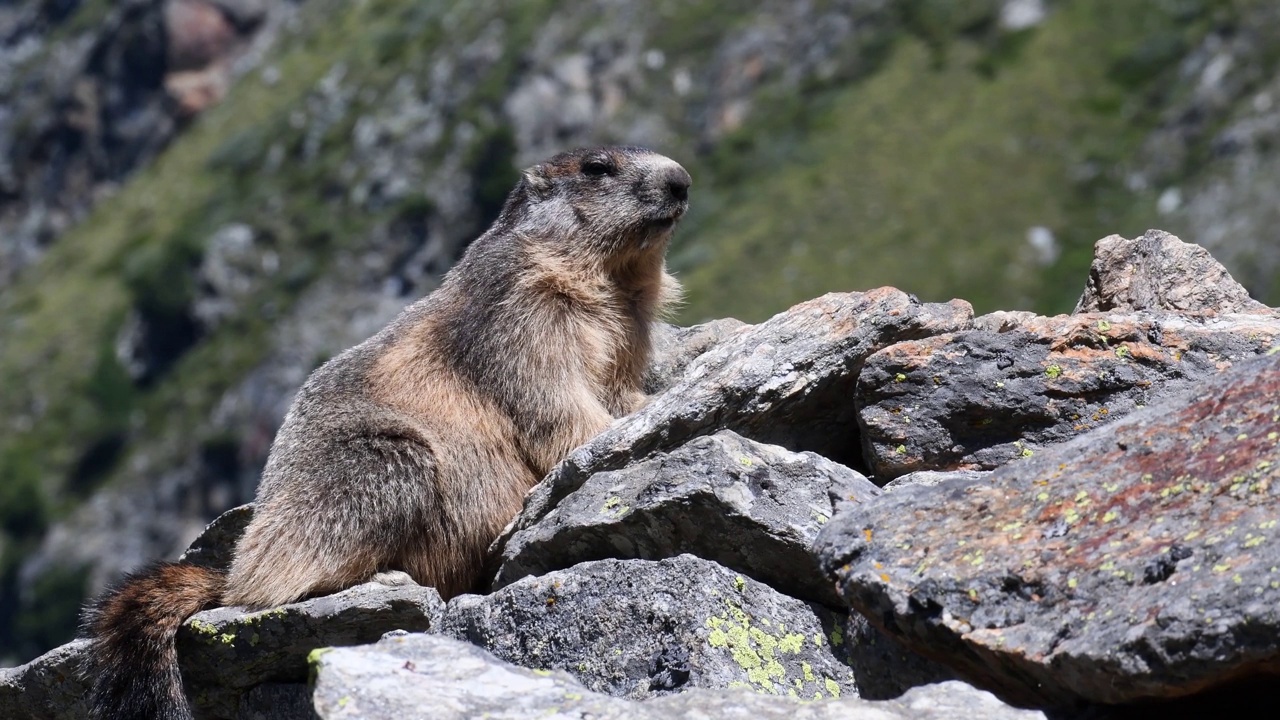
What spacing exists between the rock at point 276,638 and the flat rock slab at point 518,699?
2.97m

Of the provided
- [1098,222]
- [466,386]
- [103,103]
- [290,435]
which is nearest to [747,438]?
[466,386]

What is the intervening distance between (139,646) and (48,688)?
54.8 inches

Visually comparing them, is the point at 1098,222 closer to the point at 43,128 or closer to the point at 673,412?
the point at 673,412

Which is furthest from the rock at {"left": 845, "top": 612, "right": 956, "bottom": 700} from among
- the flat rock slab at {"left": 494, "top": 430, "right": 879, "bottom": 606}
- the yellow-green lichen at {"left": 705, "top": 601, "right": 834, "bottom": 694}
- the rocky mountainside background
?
the rocky mountainside background

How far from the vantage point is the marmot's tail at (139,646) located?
31.4 feet

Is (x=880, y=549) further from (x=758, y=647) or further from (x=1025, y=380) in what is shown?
(x=1025, y=380)

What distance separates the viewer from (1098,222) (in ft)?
305

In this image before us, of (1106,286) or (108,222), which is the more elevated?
(108,222)

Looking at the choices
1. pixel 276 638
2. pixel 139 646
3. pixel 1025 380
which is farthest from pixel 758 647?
pixel 139 646

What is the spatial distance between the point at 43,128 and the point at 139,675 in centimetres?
17624

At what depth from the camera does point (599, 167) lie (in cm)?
1313

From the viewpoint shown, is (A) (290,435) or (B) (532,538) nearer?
(B) (532,538)

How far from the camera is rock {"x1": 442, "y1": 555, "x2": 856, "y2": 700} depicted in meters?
7.41

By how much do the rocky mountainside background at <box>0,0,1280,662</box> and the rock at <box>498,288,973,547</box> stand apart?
228 ft
